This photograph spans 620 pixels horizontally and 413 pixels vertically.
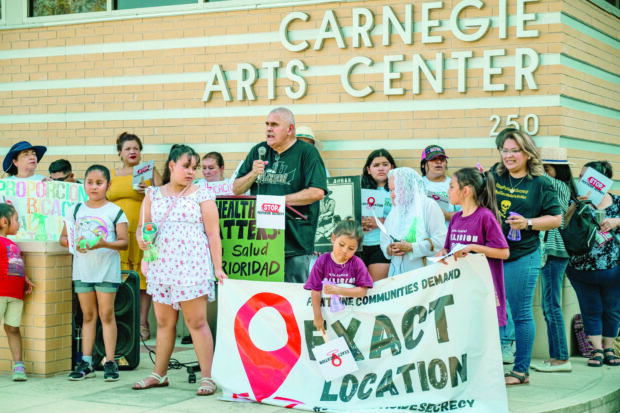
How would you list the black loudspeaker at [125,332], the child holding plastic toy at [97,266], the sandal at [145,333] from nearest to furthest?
the child holding plastic toy at [97,266] < the black loudspeaker at [125,332] < the sandal at [145,333]

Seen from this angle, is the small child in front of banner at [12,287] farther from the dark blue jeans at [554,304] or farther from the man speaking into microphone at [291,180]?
the dark blue jeans at [554,304]

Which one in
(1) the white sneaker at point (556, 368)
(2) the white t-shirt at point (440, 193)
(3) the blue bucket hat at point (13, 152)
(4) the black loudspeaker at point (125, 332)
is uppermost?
(3) the blue bucket hat at point (13, 152)

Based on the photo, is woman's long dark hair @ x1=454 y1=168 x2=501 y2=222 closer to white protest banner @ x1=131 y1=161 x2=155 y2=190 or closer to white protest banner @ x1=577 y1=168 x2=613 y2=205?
white protest banner @ x1=577 y1=168 x2=613 y2=205

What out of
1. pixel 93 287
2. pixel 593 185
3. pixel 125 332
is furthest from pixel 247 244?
pixel 593 185

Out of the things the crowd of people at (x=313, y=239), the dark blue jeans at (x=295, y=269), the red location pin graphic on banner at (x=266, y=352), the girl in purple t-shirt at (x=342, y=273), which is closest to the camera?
the girl in purple t-shirt at (x=342, y=273)

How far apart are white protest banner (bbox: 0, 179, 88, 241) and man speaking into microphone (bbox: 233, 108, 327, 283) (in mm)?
2572

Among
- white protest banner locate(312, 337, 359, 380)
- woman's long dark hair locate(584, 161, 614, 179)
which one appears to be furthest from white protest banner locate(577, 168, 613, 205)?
white protest banner locate(312, 337, 359, 380)

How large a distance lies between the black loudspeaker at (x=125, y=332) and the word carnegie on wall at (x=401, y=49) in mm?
3457

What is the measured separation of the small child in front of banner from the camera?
285 inches

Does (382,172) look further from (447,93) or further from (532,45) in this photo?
(532,45)

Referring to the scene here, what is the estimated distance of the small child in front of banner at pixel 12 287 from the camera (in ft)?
23.7

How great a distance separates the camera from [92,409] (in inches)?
241

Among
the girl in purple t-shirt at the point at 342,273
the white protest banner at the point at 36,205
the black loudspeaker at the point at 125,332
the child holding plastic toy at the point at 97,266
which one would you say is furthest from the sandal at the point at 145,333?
the girl in purple t-shirt at the point at 342,273

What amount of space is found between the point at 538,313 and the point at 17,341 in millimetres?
5198
